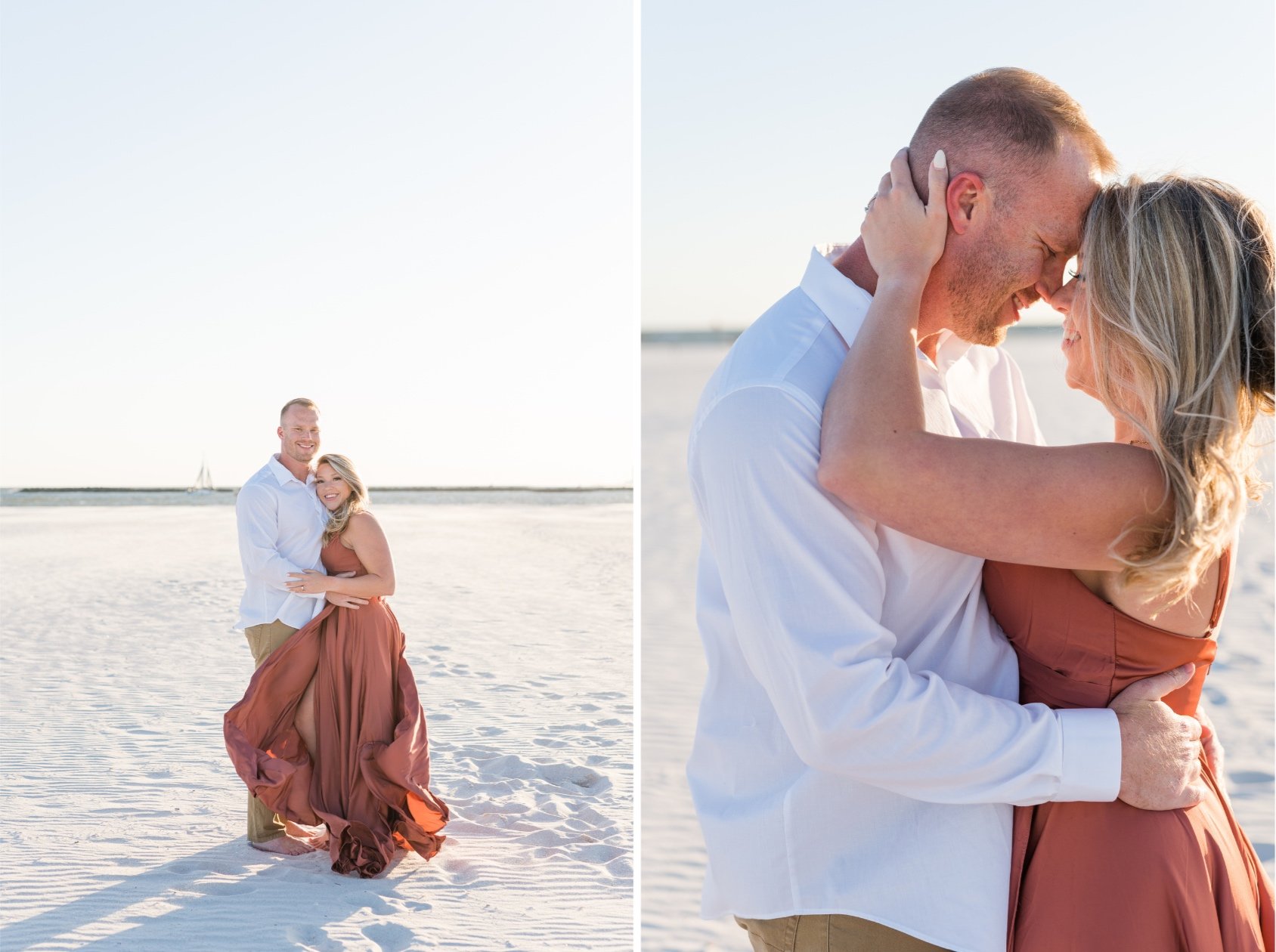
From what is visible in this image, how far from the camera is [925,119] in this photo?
7.66ft

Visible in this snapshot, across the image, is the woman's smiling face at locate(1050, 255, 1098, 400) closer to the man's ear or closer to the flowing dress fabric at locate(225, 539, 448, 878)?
the man's ear

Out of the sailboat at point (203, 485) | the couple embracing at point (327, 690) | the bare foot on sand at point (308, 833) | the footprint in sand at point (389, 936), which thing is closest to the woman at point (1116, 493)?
the footprint in sand at point (389, 936)

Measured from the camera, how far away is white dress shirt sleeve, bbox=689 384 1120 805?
6.43ft

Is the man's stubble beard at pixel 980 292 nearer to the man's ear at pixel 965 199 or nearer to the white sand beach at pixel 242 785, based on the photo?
the man's ear at pixel 965 199

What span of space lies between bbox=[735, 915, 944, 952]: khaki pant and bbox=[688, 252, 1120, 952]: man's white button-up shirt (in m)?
0.03

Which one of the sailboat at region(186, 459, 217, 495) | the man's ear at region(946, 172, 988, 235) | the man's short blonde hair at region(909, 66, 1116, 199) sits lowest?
the sailboat at region(186, 459, 217, 495)

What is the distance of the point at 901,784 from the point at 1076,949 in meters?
0.45

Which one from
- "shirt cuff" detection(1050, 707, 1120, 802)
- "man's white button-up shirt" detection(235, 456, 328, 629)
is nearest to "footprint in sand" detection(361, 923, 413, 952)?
"man's white button-up shirt" detection(235, 456, 328, 629)

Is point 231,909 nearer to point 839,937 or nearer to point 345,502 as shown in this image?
point 345,502

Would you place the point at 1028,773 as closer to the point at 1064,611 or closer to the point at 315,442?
the point at 1064,611

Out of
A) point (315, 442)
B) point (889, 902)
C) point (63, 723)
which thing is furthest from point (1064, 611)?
point (63, 723)

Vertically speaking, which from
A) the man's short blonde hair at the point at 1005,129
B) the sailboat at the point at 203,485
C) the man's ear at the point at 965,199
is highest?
the man's short blonde hair at the point at 1005,129

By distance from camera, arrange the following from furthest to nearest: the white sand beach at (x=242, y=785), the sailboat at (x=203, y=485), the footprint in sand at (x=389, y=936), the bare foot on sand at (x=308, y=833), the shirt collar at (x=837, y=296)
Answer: the sailboat at (x=203, y=485), the bare foot on sand at (x=308, y=833), the white sand beach at (x=242, y=785), the footprint in sand at (x=389, y=936), the shirt collar at (x=837, y=296)

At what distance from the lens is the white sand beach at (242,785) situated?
5609 mm
